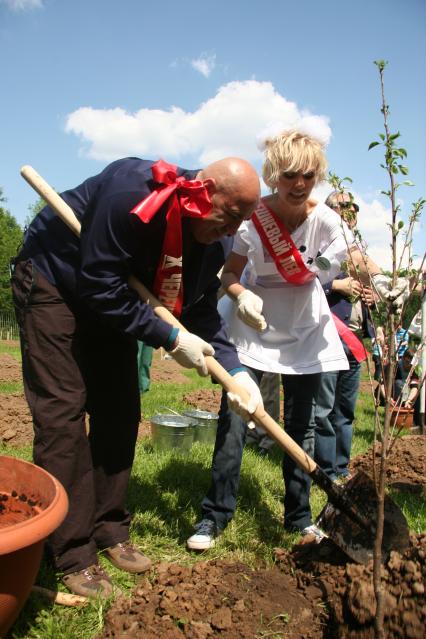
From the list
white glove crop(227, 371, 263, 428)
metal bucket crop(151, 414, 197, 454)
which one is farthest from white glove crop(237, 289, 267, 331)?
metal bucket crop(151, 414, 197, 454)

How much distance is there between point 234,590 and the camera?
2.20m

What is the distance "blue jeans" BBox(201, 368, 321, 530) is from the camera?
2.89m

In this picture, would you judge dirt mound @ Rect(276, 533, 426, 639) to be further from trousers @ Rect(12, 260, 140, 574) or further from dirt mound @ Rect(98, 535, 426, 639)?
trousers @ Rect(12, 260, 140, 574)

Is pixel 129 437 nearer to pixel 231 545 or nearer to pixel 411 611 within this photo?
pixel 231 545

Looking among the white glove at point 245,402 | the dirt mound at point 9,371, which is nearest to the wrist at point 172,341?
the white glove at point 245,402

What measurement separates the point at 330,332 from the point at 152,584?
1758 mm

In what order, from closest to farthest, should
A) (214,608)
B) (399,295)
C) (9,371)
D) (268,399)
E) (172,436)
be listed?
(399,295) < (214,608) < (172,436) < (268,399) < (9,371)

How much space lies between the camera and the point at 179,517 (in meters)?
3.12

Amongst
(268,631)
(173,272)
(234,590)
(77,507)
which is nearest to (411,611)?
(268,631)

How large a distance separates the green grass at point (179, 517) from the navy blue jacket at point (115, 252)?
114cm

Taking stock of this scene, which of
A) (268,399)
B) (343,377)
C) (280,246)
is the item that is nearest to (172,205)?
(280,246)

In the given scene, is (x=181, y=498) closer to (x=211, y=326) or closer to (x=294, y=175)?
(x=211, y=326)

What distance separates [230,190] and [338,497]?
149cm

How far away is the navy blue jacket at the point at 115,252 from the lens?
2.18m
